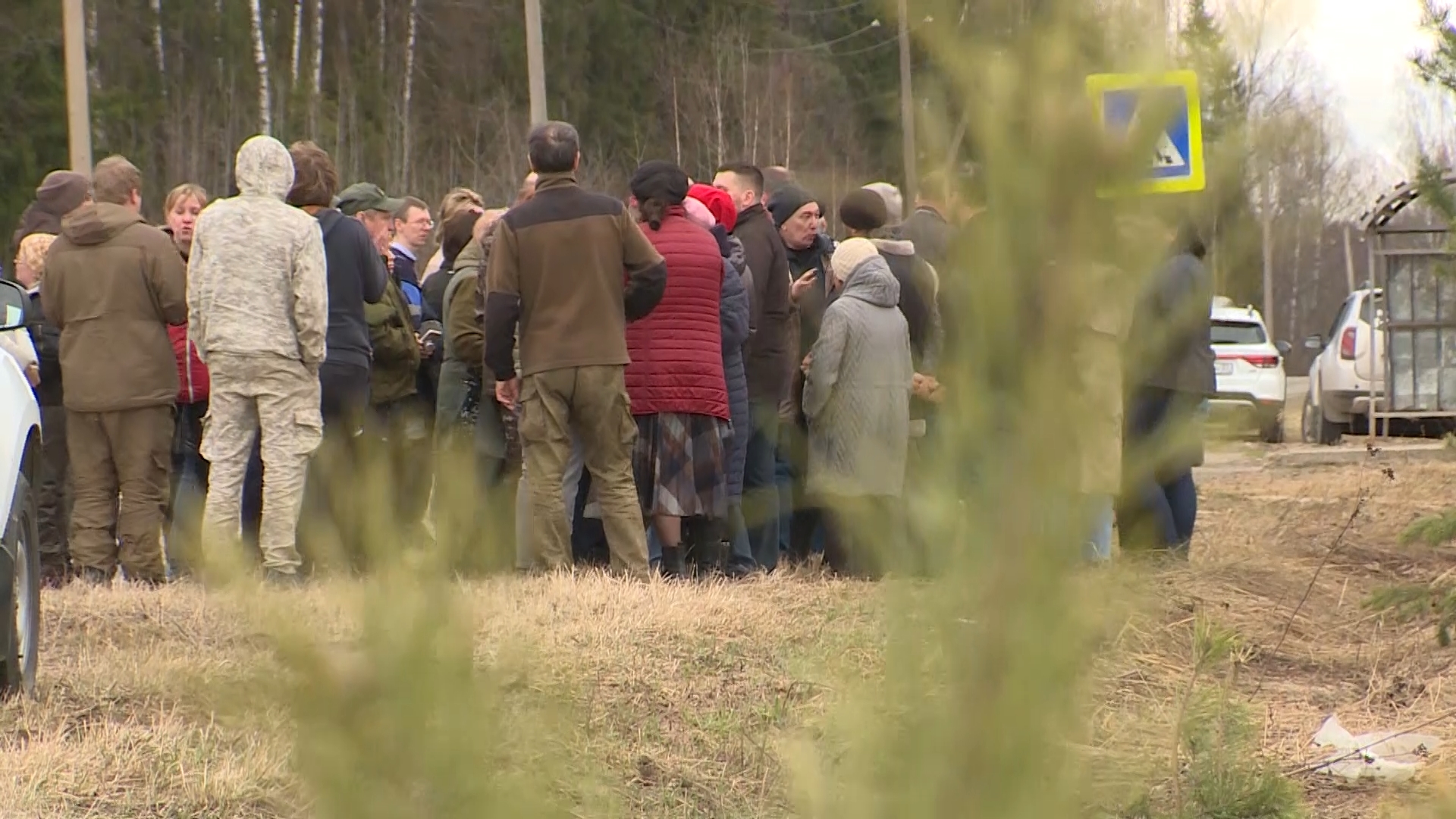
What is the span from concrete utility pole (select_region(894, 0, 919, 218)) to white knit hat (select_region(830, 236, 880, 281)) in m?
6.48

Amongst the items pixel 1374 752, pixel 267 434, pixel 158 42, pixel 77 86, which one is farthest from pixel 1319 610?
pixel 158 42

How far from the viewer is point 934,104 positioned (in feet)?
4.20

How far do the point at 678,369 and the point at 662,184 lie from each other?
0.74 m

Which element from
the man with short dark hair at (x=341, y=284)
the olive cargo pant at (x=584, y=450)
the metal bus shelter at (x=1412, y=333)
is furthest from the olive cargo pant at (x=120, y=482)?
the metal bus shelter at (x=1412, y=333)

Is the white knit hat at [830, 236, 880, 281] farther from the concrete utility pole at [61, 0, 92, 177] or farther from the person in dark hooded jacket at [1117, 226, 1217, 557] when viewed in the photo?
the concrete utility pole at [61, 0, 92, 177]

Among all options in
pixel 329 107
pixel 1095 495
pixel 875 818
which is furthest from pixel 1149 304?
pixel 329 107

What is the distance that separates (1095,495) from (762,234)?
6961 millimetres

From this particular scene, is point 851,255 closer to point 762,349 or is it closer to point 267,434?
point 762,349

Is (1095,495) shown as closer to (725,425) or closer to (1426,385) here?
(725,425)

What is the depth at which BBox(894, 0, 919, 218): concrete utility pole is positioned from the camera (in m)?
1.32

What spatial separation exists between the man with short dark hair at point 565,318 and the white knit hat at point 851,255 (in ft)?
3.15

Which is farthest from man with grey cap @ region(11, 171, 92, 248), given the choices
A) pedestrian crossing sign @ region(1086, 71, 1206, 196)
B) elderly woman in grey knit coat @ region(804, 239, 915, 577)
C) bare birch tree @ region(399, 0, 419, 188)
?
bare birch tree @ region(399, 0, 419, 188)

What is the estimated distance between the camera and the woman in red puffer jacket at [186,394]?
8078 mm

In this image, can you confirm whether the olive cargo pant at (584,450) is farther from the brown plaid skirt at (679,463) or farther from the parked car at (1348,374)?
the parked car at (1348,374)
